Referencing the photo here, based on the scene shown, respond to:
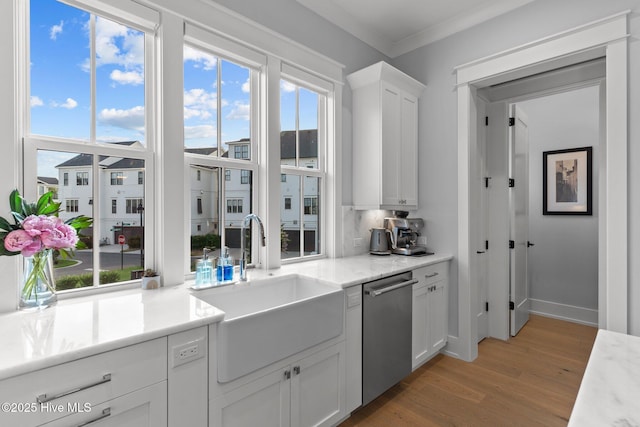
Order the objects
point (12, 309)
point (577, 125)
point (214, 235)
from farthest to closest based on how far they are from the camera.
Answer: point (577, 125) < point (214, 235) < point (12, 309)

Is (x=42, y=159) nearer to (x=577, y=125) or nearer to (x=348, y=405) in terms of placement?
(x=348, y=405)

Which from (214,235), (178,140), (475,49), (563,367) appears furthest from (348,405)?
(475,49)

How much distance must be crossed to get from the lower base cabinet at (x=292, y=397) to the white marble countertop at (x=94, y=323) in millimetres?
407

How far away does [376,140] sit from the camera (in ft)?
9.59

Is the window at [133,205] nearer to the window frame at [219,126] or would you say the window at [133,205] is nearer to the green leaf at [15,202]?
the window frame at [219,126]

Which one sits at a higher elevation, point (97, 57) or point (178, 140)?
point (97, 57)

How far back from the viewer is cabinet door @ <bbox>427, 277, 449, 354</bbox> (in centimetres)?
282

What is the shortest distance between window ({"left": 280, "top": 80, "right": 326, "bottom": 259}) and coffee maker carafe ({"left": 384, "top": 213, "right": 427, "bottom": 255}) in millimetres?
796

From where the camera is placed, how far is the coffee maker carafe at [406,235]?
10.3ft

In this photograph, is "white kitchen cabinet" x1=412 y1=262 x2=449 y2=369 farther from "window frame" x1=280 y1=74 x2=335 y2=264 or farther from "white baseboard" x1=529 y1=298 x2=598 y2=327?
"white baseboard" x1=529 y1=298 x2=598 y2=327

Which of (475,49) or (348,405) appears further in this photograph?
(475,49)

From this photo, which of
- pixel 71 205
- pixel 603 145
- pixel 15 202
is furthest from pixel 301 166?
pixel 603 145

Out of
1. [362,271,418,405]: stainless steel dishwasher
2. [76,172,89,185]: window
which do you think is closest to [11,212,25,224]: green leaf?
[76,172,89,185]: window

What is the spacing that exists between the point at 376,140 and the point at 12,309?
265 cm
